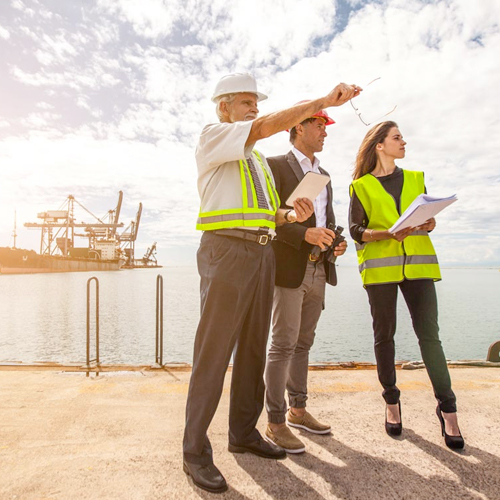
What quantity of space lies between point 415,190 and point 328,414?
1407mm

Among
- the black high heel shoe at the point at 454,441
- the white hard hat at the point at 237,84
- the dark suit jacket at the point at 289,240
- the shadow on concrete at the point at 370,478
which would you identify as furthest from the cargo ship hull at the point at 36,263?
the black high heel shoe at the point at 454,441

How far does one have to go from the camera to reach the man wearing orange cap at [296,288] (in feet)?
6.76

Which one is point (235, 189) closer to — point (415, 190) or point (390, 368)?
point (415, 190)

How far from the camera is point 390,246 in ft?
7.29

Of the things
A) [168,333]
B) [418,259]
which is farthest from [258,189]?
[168,333]

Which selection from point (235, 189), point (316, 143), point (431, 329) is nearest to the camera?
point (235, 189)

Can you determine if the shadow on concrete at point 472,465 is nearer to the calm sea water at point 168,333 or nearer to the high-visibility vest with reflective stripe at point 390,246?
the high-visibility vest with reflective stripe at point 390,246

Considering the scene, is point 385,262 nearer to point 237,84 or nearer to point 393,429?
point 393,429

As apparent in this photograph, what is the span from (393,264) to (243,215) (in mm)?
956

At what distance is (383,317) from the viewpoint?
86.8 inches

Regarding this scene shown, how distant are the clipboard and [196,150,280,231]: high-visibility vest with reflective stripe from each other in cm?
14

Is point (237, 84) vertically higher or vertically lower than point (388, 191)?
higher

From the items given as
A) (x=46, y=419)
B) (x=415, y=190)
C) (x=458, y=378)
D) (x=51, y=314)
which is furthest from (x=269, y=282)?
(x=51, y=314)

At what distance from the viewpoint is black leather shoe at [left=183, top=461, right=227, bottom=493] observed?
61.1 inches
